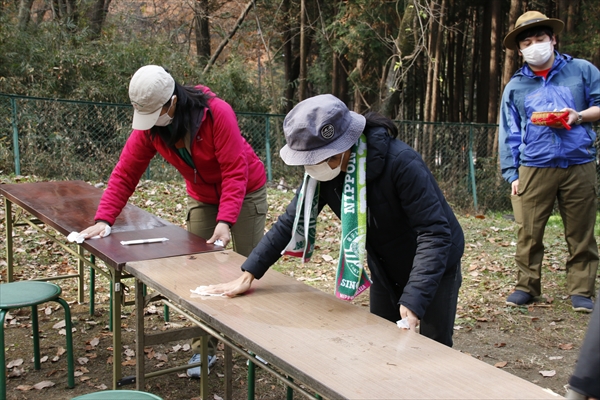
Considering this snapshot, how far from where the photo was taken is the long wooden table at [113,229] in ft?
10.3

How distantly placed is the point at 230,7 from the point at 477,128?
1024 centimetres

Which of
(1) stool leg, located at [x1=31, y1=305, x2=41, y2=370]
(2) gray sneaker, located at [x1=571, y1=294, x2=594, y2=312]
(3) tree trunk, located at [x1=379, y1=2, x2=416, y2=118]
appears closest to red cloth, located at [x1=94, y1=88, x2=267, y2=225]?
(1) stool leg, located at [x1=31, y1=305, x2=41, y2=370]

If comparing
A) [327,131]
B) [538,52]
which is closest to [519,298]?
[538,52]

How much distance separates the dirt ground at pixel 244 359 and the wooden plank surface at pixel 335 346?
140 centimetres

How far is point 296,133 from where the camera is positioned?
2184mm

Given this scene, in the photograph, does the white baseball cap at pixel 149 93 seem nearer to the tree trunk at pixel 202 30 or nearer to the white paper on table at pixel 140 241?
the white paper on table at pixel 140 241

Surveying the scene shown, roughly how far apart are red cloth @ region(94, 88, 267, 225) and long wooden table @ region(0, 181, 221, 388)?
201 mm

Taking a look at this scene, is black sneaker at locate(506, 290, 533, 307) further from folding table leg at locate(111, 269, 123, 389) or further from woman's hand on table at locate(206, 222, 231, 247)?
folding table leg at locate(111, 269, 123, 389)

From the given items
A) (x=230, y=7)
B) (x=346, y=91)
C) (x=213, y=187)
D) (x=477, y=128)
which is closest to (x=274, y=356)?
(x=213, y=187)

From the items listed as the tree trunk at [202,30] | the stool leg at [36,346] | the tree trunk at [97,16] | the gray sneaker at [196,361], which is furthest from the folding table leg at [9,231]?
the tree trunk at [202,30]

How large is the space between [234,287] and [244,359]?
1880mm

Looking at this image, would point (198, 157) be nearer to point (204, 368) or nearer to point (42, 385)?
point (204, 368)

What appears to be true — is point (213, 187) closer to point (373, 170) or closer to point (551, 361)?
point (373, 170)

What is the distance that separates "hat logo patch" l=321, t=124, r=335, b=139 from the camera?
218 centimetres
